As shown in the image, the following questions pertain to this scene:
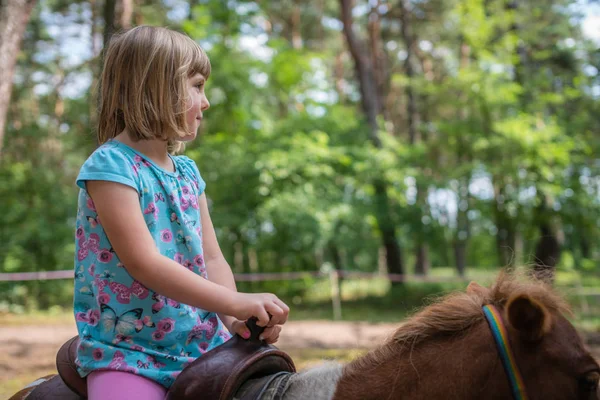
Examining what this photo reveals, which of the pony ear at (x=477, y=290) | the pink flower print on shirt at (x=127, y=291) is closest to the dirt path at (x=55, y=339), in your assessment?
the pink flower print on shirt at (x=127, y=291)

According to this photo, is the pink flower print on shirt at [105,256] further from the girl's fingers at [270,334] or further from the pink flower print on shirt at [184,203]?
the girl's fingers at [270,334]

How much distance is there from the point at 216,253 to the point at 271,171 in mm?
12068

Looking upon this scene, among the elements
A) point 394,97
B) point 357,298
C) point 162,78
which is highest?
point 394,97

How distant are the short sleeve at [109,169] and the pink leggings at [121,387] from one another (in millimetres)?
497

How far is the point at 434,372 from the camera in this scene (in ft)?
4.51

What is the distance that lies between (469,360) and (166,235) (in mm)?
893

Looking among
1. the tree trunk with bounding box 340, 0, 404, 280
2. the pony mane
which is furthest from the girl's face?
the tree trunk with bounding box 340, 0, 404, 280

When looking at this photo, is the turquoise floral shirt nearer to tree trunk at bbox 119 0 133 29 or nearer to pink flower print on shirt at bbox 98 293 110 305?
pink flower print on shirt at bbox 98 293 110 305

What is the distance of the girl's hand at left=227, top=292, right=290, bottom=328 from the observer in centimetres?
143

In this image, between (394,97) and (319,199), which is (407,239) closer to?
(319,199)

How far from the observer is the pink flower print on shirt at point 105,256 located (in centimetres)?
155

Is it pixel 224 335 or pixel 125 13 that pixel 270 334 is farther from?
pixel 125 13

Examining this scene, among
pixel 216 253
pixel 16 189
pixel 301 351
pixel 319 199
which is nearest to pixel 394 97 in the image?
pixel 319 199

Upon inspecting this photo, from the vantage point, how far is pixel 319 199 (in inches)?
561
